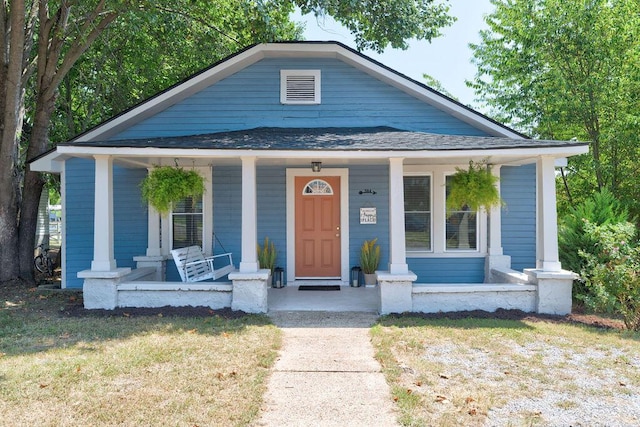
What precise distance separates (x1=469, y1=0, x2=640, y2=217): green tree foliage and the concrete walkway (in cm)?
874

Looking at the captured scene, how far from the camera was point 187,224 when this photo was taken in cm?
925

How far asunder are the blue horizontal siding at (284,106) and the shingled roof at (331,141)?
0.42 metres

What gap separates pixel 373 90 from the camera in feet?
30.1

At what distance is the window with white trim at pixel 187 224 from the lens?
9234 millimetres

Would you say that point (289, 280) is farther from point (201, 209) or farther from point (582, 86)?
point (582, 86)

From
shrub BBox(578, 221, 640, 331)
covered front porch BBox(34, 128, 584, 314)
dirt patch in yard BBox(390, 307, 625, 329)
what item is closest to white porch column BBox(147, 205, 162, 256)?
covered front porch BBox(34, 128, 584, 314)

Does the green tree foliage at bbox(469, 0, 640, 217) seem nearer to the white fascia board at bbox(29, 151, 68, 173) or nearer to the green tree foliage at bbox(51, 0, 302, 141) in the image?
the green tree foliage at bbox(51, 0, 302, 141)

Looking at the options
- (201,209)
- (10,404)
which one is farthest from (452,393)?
(201,209)

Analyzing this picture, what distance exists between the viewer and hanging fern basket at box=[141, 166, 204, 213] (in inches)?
296

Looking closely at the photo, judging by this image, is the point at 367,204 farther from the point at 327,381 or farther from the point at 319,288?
the point at 327,381

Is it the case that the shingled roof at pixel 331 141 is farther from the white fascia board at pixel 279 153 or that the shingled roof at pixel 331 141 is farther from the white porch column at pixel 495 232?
the white porch column at pixel 495 232

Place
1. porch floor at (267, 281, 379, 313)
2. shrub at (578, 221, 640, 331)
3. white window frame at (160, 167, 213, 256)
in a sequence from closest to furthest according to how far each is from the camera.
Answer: shrub at (578, 221, 640, 331)
porch floor at (267, 281, 379, 313)
white window frame at (160, 167, 213, 256)

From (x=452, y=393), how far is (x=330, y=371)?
3.98 feet

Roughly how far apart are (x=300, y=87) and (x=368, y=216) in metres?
2.96
